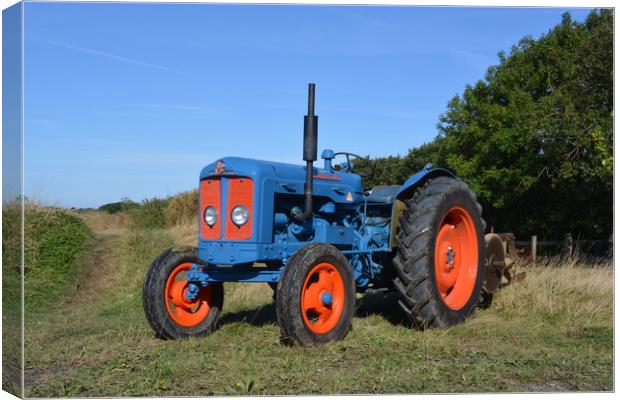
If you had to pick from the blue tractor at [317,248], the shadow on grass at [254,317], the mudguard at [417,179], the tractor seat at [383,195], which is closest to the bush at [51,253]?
the shadow on grass at [254,317]

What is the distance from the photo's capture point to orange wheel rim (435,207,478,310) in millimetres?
7234

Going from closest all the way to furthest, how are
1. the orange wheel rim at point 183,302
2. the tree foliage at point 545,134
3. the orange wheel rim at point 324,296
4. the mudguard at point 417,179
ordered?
the orange wheel rim at point 324,296
the orange wheel rim at point 183,302
the mudguard at point 417,179
the tree foliage at point 545,134

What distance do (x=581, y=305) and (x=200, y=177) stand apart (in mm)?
4381

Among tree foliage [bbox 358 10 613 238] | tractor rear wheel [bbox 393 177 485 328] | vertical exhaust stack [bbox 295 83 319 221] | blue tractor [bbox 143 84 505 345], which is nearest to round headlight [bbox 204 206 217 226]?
blue tractor [bbox 143 84 505 345]

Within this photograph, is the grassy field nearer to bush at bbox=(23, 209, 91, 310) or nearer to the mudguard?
bush at bbox=(23, 209, 91, 310)

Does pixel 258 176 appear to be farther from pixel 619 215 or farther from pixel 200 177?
pixel 619 215

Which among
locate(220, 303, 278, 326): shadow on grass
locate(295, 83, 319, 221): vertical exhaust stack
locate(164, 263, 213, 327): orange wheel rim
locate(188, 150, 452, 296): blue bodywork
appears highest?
locate(295, 83, 319, 221): vertical exhaust stack

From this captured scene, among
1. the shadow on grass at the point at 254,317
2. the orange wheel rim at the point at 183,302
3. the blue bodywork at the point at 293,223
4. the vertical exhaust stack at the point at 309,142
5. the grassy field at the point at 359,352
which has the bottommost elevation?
the shadow on grass at the point at 254,317

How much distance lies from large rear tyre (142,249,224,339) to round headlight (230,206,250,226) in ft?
2.74

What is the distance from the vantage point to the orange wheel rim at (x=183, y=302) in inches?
257

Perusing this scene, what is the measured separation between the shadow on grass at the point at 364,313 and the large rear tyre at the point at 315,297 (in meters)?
0.87

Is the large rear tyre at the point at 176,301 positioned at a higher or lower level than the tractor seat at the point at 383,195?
lower

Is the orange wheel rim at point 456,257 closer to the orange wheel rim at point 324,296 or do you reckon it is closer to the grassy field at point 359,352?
the grassy field at point 359,352

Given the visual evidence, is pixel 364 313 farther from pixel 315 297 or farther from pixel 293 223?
pixel 315 297
